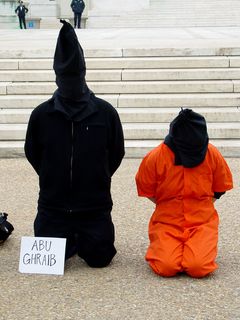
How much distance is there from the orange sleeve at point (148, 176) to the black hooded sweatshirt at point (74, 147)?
225 millimetres

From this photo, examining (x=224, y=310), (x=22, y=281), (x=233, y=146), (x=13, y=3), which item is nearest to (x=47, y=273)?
(x=22, y=281)

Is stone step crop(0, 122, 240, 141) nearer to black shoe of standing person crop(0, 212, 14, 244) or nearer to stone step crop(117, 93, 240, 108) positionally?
stone step crop(117, 93, 240, 108)

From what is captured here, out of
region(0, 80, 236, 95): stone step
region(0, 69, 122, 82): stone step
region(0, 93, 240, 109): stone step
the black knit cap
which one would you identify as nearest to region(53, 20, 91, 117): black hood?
the black knit cap

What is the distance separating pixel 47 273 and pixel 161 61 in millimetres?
6283

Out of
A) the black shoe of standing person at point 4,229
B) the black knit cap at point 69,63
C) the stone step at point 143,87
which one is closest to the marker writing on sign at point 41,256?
the black shoe of standing person at point 4,229

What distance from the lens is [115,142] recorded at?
3922mm

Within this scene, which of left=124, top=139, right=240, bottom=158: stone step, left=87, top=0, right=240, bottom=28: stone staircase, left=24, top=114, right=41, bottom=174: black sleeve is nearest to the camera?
left=24, top=114, right=41, bottom=174: black sleeve

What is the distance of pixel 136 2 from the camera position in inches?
1235

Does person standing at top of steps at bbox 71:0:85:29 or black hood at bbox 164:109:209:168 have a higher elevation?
person standing at top of steps at bbox 71:0:85:29

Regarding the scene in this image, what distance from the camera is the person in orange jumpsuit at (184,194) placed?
145 inches

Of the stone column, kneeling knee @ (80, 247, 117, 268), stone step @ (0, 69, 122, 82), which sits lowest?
kneeling knee @ (80, 247, 117, 268)

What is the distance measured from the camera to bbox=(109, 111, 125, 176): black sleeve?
153 inches

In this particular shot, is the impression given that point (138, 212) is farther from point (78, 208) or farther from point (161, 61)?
point (161, 61)

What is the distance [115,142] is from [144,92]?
499 cm
